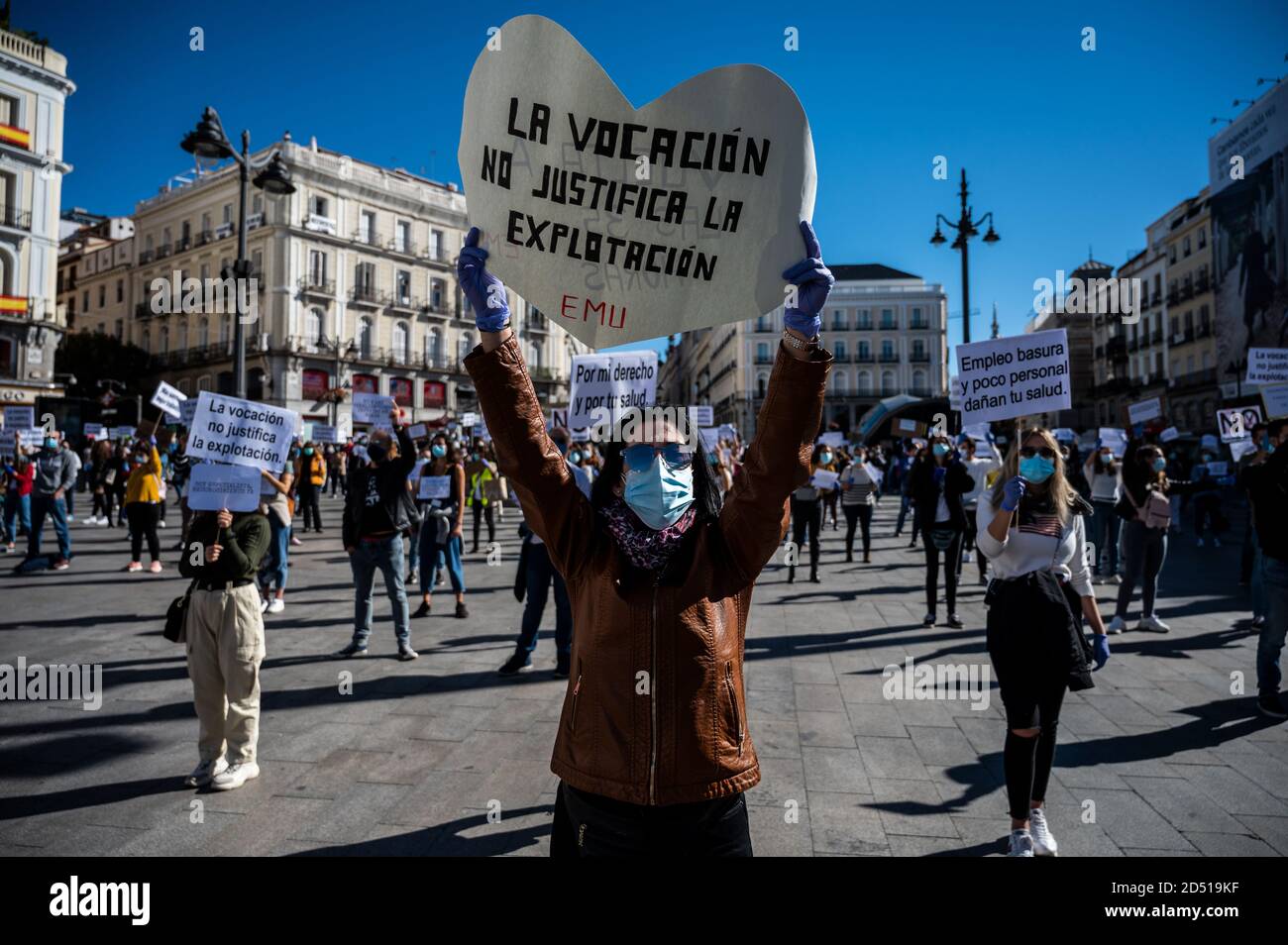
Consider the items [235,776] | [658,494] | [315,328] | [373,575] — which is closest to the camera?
[658,494]

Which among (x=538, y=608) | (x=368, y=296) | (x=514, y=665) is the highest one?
(x=368, y=296)

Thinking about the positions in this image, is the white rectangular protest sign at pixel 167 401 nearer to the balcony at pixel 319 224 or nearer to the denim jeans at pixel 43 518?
the denim jeans at pixel 43 518

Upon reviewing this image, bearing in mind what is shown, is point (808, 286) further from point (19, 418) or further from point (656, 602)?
point (19, 418)

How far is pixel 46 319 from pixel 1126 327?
229 feet

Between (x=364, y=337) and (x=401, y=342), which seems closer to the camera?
(x=364, y=337)

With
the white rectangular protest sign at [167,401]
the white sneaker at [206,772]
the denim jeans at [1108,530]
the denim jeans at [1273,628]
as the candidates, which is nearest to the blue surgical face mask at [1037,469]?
the denim jeans at [1273,628]

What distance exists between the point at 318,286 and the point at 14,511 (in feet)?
108

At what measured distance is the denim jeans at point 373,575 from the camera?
6.48m

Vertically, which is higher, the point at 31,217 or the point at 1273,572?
the point at 31,217

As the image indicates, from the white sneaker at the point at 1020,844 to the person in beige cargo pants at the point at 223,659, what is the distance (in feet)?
12.6

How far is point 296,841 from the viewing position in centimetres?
332

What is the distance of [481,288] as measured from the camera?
191cm

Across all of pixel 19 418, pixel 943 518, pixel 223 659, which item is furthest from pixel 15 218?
pixel 943 518
